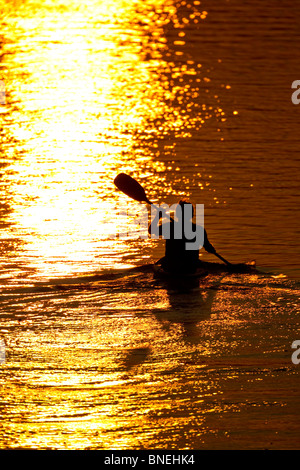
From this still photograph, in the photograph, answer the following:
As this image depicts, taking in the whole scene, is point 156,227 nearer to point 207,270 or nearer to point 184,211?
point 184,211

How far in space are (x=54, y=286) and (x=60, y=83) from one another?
17.4 meters

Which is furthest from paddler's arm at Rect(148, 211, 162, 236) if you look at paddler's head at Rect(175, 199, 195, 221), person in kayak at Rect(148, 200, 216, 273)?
paddler's head at Rect(175, 199, 195, 221)

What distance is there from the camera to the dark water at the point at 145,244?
1173 centimetres

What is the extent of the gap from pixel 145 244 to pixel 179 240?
107 inches

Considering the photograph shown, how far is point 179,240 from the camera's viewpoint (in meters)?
15.7

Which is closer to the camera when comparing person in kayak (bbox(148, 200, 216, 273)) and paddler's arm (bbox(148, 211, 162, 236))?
paddler's arm (bbox(148, 211, 162, 236))

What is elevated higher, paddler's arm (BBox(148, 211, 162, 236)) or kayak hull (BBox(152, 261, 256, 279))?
paddler's arm (BBox(148, 211, 162, 236))

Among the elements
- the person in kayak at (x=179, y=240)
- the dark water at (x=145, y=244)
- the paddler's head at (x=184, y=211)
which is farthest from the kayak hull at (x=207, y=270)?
the paddler's head at (x=184, y=211)

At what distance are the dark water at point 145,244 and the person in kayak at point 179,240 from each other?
360 millimetres

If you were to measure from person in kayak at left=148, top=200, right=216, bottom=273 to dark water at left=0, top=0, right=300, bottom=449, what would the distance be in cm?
36

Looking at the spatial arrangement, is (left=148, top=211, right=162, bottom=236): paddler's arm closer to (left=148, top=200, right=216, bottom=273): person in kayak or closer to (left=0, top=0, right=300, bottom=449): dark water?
(left=148, top=200, right=216, bottom=273): person in kayak

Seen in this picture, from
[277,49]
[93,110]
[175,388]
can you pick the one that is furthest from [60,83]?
[175,388]

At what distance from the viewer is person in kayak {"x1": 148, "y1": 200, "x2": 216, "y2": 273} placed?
15758 mm

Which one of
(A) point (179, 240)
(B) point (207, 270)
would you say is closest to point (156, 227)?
(A) point (179, 240)
